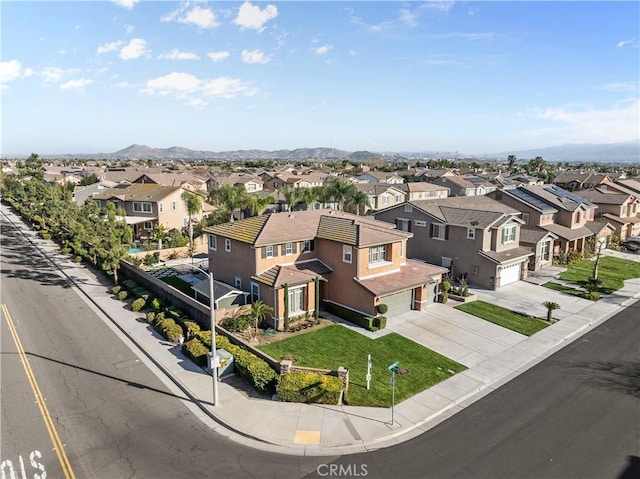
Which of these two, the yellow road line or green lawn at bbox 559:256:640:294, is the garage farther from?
the yellow road line

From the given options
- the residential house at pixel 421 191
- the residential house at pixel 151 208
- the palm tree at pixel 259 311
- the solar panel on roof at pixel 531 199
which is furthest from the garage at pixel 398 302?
the residential house at pixel 421 191

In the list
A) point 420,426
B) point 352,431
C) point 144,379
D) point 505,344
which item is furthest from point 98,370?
point 505,344

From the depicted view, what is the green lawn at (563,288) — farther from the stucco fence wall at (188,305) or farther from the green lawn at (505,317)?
the stucco fence wall at (188,305)

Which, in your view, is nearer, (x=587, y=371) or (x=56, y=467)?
(x=56, y=467)

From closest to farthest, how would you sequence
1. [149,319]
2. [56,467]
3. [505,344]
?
[56,467]
[505,344]
[149,319]

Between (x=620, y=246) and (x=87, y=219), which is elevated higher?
(x=87, y=219)

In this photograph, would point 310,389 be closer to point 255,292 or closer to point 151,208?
point 255,292

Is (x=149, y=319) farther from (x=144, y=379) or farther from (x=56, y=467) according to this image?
(x=56, y=467)
